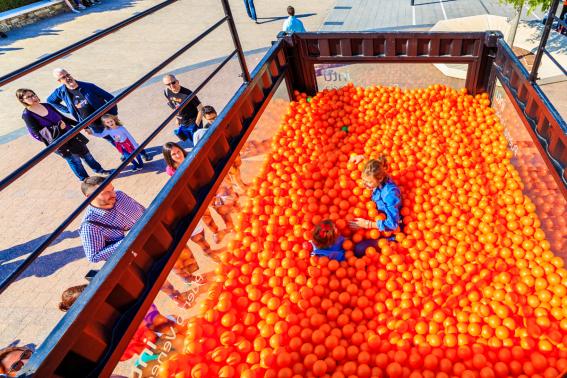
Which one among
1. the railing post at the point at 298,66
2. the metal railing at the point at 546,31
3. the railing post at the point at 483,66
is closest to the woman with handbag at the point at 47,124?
the railing post at the point at 298,66

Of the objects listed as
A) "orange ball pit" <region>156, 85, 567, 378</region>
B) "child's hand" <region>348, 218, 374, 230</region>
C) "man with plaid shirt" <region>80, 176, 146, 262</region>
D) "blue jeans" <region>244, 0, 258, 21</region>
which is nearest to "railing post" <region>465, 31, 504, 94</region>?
Result: "orange ball pit" <region>156, 85, 567, 378</region>

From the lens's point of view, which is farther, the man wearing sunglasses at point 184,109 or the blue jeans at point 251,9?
the blue jeans at point 251,9

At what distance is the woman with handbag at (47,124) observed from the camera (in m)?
5.35

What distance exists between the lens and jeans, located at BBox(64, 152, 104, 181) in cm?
614

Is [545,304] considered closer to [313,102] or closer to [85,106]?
[313,102]

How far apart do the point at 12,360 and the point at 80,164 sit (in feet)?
13.6

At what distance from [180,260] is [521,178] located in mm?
4028

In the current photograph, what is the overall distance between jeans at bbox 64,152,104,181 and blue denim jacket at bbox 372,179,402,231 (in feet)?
17.6

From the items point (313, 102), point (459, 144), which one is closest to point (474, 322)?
point (459, 144)

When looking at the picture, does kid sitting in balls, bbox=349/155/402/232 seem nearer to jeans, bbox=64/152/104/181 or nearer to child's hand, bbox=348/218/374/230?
child's hand, bbox=348/218/374/230

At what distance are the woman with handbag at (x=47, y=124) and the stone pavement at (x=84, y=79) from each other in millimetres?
772

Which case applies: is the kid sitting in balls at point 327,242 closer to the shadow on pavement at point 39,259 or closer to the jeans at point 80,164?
the shadow on pavement at point 39,259

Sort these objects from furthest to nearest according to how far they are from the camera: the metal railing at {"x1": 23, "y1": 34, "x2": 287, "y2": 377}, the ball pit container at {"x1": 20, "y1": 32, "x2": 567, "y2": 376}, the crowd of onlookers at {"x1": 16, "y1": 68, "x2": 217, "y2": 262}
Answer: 1. the crowd of onlookers at {"x1": 16, "y1": 68, "x2": 217, "y2": 262}
2. the ball pit container at {"x1": 20, "y1": 32, "x2": 567, "y2": 376}
3. the metal railing at {"x1": 23, "y1": 34, "x2": 287, "y2": 377}

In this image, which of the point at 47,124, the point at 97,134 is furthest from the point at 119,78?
the point at 47,124
